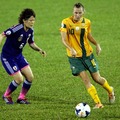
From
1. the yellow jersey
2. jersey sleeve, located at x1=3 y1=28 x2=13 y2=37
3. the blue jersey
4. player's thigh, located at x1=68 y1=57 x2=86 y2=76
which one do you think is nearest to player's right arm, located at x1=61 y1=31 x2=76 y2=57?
the yellow jersey

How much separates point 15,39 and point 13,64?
59 centimetres

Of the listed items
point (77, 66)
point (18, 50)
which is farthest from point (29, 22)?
point (77, 66)

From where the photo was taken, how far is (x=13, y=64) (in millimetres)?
12750

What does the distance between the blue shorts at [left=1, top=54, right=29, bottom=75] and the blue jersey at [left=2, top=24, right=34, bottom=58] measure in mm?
95

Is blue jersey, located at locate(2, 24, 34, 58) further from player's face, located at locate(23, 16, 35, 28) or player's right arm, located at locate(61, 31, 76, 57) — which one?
player's right arm, located at locate(61, 31, 76, 57)

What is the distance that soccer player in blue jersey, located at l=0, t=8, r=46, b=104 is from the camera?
12461mm

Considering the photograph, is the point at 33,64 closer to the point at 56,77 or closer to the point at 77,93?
the point at 56,77

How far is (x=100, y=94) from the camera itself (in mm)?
14016

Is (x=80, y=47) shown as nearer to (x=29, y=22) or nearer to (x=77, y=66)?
(x=77, y=66)

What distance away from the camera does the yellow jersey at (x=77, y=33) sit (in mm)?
12195

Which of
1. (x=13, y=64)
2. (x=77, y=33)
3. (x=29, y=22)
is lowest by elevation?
(x=13, y=64)

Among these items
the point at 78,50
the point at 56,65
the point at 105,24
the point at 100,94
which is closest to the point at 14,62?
the point at 78,50

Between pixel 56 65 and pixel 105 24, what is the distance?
9.39 meters

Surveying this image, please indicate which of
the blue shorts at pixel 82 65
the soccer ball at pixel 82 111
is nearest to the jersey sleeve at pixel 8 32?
the blue shorts at pixel 82 65
